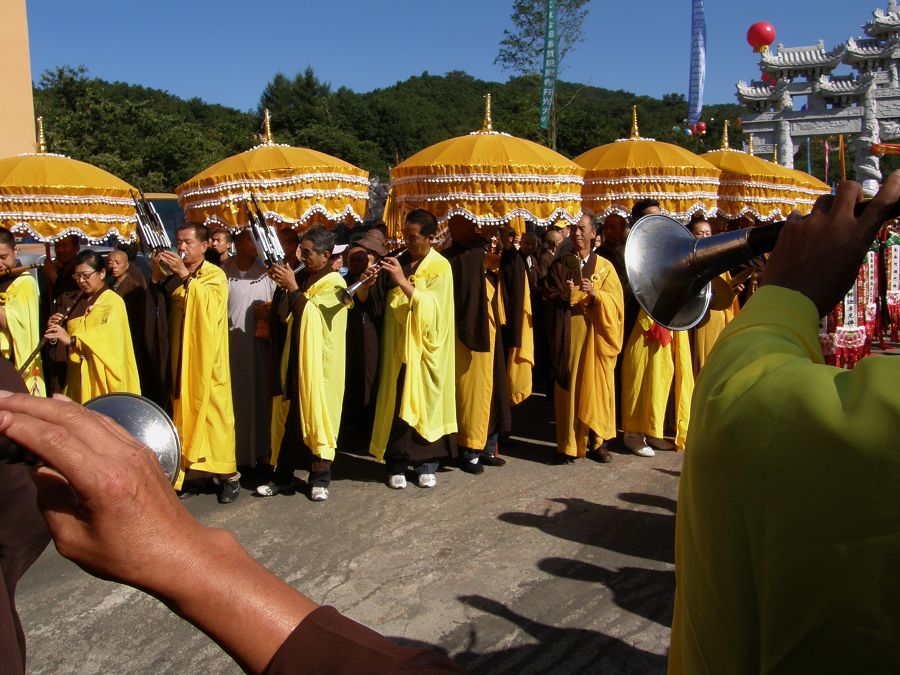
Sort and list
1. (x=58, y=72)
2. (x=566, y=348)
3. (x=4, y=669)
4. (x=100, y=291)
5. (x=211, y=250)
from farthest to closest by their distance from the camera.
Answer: (x=58, y=72) → (x=211, y=250) → (x=566, y=348) → (x=100, y=291) → (x=4, y=669)

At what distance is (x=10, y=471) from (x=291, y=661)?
3.43 ft

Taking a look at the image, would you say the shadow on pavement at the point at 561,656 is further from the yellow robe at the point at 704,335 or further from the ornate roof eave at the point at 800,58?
the ornate roof eave at the point at 800,58

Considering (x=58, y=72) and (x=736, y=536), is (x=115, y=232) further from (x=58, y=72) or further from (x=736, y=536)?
(x=58, y=72)

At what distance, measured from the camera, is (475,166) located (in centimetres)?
577

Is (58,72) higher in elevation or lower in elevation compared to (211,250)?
higher

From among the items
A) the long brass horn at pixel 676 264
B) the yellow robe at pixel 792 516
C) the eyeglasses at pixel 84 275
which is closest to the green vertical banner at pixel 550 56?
the eyeglasses at pixel 84 275

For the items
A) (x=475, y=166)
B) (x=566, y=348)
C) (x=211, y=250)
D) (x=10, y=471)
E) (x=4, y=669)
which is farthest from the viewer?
(x=211, y=250)

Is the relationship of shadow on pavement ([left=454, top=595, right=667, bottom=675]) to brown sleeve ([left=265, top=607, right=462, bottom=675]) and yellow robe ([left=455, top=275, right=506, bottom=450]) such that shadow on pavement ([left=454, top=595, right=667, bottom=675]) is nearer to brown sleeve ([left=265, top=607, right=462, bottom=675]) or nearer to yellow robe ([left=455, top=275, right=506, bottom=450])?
yellow robe ([left=455, top=275, right=506, bottom=450])

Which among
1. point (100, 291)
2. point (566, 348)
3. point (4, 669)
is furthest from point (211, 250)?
point (4, 669)

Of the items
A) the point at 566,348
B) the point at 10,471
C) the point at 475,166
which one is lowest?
the point at 566,348

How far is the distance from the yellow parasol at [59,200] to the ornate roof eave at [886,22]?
28443 millimetres

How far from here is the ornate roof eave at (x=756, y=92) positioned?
90.6ft

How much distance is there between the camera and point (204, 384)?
536 centimetres

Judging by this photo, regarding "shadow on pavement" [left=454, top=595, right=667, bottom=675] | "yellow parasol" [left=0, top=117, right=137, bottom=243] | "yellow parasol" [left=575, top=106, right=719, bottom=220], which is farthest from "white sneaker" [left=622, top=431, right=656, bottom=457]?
"yellow parasol" [left=0, top=117, right=137, bottom=243]
